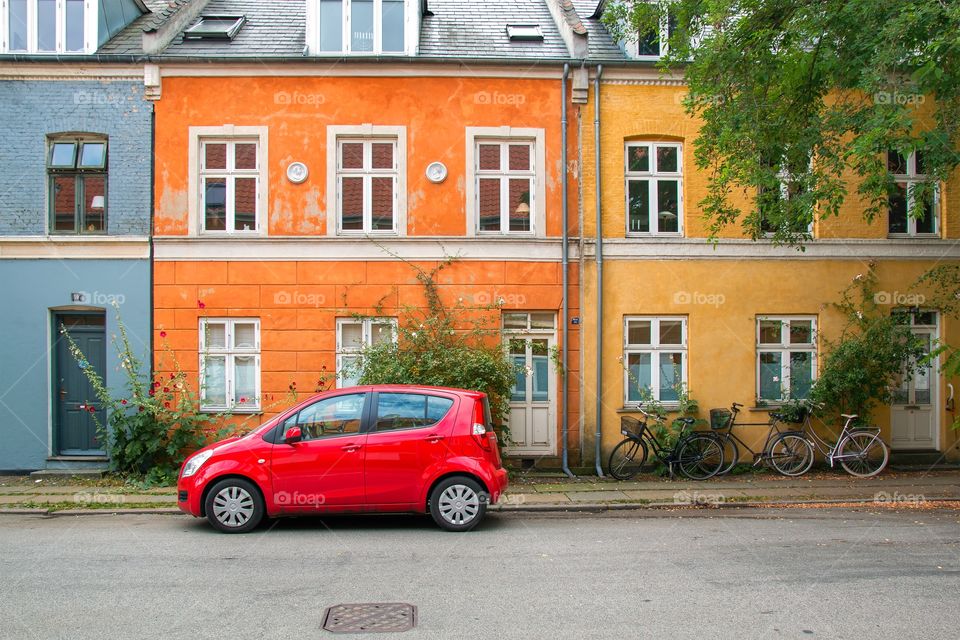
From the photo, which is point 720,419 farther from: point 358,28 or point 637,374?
point 358,28

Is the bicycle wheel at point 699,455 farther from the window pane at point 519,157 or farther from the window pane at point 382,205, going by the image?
the window pane at point 382,205

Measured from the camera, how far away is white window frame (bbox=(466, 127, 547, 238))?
46.4 ft

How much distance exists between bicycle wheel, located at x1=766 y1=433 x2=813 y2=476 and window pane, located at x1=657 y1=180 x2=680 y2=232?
4143mm

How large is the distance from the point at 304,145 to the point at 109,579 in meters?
8.80

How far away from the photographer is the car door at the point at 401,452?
917 cm

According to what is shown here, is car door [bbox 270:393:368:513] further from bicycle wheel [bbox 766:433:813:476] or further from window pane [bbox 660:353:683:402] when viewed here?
bicycle wheel [bbox 766:433:813:476]

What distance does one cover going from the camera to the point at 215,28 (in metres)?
14.9

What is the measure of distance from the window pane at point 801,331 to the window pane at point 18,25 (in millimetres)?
14659

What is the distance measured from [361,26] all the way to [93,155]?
5.30 m

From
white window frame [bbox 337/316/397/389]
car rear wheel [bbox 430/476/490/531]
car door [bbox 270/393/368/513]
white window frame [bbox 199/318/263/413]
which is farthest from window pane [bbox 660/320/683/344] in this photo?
white window frame [bbox 199/318/263/413]

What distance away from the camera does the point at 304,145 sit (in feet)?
46.2

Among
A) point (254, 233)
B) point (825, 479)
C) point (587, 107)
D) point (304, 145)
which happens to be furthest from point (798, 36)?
point (254, 233)

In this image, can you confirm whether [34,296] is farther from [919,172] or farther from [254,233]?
[919,172]

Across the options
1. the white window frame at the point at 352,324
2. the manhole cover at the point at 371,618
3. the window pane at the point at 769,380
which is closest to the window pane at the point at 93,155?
the white window frame at the point at 352,324
